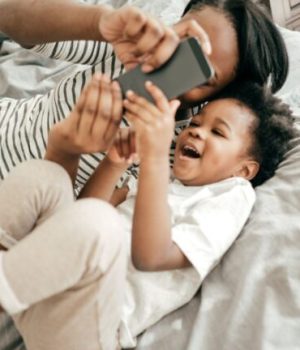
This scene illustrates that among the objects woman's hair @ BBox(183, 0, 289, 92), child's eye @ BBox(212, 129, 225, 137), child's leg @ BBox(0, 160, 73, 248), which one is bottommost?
child's eye @ BBox(212, 129, 225, 137)

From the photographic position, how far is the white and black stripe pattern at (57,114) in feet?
2.92

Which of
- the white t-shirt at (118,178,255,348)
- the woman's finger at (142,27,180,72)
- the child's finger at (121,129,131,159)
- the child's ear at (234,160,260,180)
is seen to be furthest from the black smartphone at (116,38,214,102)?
the child's ear at (234,160,260,180)

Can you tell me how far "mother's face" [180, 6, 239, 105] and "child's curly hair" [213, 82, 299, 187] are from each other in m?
0.05

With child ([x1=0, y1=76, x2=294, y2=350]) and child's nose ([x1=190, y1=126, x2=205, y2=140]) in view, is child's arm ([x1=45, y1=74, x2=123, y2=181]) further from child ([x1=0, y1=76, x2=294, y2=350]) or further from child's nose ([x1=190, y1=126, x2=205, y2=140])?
child's nose ([x1=190, y1=126, x2=205, y2=140])

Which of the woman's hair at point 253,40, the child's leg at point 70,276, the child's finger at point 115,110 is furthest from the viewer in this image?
the woman's hair at point 253,40

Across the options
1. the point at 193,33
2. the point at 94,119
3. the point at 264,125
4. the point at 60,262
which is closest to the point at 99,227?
the point at 60,262

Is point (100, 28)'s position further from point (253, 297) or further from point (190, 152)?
point (253, 297)

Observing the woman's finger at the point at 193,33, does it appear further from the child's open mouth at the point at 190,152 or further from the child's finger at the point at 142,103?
the child's open mouth at the point at 190,152

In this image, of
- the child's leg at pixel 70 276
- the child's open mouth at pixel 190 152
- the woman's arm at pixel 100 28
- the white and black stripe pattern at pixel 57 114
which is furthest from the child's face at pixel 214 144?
the child's leg at pixel 70 276

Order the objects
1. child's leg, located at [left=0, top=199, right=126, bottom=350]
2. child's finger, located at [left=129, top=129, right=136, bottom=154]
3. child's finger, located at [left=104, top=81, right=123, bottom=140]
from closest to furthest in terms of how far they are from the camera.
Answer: child's leg, located at [left=0, top=199, right=126, bottom=350]
child's finger, located at [left=104, top=81, right=123, bottom=140]
child's finger, located at [left=129, top=129, right=136, bottom=154]

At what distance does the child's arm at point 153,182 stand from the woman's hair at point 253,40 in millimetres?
299

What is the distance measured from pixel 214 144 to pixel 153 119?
1.00 ft

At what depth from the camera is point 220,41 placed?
2.62ft

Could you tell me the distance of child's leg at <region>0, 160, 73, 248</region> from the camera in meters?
0.61
